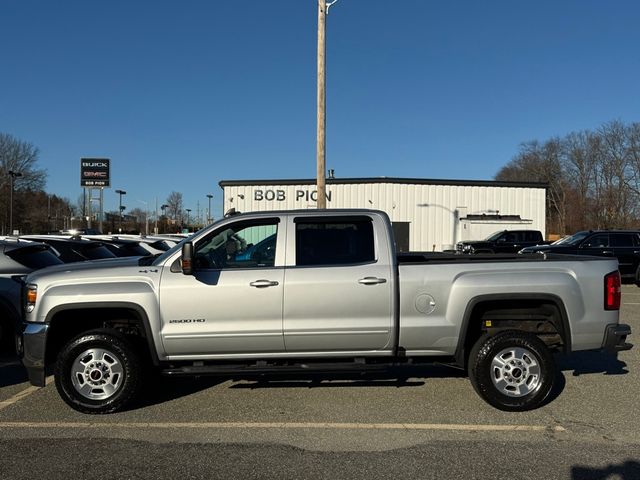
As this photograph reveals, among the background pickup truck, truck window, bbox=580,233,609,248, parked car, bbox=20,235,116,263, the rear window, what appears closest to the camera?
the rear window

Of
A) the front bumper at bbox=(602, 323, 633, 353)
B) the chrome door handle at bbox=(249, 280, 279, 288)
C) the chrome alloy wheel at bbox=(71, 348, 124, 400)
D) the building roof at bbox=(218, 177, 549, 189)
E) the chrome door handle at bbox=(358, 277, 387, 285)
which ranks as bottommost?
the chrome alloy wheel at bbox=(71, 348, 124, 400)

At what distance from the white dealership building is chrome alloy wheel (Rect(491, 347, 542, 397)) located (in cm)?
2561

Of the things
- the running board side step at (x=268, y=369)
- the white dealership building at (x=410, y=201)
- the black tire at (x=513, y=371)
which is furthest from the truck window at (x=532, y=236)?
the running board side step at (x=268, y=369)

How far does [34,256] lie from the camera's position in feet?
25.0

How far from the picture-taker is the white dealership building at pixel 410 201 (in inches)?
1203

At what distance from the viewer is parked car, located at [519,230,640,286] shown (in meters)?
16.1

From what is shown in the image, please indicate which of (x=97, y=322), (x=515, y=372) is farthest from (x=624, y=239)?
(x=97, y=322)

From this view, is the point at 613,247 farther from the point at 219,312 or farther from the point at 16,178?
the point at 16,178

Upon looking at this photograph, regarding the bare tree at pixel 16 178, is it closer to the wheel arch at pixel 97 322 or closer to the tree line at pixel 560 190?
the tree line at pixel 560 190

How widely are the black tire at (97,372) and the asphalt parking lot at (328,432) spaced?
158mm

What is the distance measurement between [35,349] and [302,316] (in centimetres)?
260

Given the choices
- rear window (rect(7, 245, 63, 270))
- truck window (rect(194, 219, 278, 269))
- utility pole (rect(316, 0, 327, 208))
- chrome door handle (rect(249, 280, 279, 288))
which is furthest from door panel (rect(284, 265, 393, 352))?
utility pole (rect(316, 0, 327, 208))

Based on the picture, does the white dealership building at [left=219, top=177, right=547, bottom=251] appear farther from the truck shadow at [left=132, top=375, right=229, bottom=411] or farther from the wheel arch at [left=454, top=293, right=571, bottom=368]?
the wheel arch at [left=454, top=293, right=571, bottom=368]

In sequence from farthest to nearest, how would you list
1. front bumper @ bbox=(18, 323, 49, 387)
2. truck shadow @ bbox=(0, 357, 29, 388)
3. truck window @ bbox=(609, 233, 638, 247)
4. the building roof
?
1. the building roof
2. truck window @ bbox=(609, 233, 638, 247)
3. truck shadow @ bbox=(0, 357, 29, 388)
4. front bumper @ bbox=(18, 323, 49, 387)
